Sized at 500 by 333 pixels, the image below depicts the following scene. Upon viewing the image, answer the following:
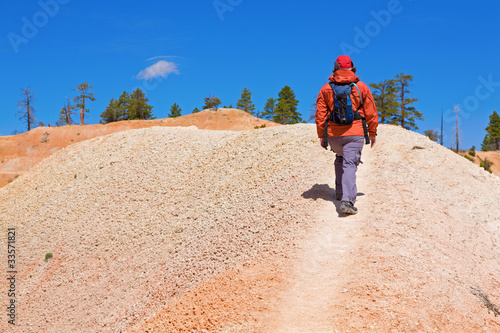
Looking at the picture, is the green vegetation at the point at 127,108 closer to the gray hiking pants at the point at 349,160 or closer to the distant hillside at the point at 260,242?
the distant hillside at the point at 260,242

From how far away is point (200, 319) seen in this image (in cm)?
599

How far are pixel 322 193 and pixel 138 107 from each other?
215 ft

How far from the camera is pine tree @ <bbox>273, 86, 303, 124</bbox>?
222 ft

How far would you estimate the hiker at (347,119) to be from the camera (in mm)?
7793

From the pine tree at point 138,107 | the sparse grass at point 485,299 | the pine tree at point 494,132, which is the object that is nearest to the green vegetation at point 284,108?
the pine tree at point 138,107

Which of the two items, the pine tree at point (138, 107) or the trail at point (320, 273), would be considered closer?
the trail at point (320, 273)

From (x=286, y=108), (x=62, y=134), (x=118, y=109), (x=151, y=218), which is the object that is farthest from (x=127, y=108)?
(x=151, y=218)

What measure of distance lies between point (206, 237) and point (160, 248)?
2189mm

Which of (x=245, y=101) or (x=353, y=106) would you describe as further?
(x=245, y=101)

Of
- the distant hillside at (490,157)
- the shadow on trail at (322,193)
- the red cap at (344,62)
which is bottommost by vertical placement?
the shadow on trail at (322,193)

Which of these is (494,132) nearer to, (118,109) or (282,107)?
(282,107)

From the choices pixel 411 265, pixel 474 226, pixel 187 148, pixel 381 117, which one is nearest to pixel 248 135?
pixel 187 148

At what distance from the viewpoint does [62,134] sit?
51.5 meters

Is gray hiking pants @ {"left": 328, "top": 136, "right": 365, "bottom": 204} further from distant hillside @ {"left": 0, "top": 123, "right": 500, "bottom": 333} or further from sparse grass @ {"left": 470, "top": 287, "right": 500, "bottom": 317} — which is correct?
sparse grass @ {"left": 470, "top": 287, "right": 500, "bottom": 317}
